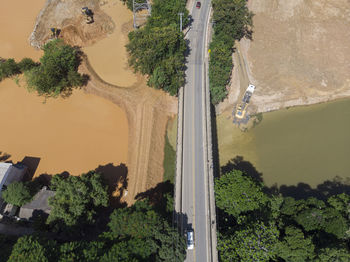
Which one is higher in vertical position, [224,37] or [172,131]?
[224,37]

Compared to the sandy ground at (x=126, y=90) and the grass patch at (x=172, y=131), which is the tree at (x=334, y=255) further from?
the grass patch at (x=172, y=131)

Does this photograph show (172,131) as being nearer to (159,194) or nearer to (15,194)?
(159,194)

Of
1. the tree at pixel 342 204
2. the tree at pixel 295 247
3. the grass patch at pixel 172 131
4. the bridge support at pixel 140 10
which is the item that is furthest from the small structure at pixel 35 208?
the bridge support at pixel 140 10

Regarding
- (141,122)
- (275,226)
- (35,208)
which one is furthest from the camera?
(141,122)

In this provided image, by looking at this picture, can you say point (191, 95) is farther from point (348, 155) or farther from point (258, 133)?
point (348, 155)

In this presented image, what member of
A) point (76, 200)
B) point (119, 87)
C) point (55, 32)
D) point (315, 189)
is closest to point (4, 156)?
point (76, 200)

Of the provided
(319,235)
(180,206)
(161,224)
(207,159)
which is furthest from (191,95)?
(319,235)
